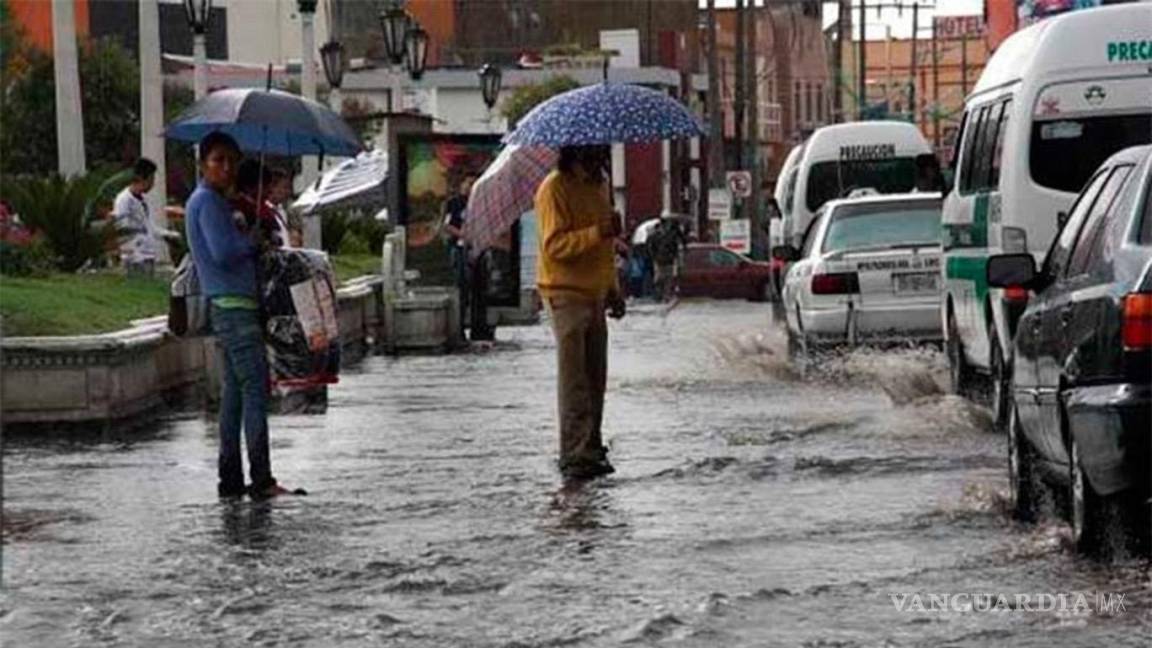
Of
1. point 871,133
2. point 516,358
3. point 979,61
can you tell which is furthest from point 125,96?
point 979,61

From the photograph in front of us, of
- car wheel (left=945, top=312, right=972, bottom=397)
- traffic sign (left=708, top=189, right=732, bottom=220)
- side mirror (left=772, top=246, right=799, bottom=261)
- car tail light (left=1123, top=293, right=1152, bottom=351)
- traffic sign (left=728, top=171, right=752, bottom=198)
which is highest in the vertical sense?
car tail light (left=1123, top=293, right=1152, bottom=351)

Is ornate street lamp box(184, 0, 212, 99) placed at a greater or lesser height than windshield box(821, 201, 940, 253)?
greater

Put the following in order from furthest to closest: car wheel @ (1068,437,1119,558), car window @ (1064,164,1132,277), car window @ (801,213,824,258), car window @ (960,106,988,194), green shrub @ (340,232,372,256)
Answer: green shrub @ (340,232,372,256) < car window @ (801,213,824,258) < car window @ (960,106,988,194) < car window @ (1064,164,1132,277) < car wheel @ (1068,437,1119,558)

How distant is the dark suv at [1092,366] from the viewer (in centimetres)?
Answer: 984

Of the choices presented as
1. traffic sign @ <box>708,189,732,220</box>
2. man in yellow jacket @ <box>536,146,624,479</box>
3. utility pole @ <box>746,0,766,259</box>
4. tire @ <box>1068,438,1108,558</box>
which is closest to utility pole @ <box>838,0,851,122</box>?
utility pole @ <box>746,0,766,259</box>

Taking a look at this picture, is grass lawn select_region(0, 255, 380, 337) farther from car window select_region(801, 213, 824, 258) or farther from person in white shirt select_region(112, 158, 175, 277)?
car window select_region(801, 213, 824, 258)

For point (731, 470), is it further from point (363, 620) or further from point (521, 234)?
point (521, 234)

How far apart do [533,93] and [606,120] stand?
5573 centimetres

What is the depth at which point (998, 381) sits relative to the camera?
54.1 feet

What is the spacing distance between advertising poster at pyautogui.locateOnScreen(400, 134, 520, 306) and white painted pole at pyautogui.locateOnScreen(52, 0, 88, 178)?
413cm

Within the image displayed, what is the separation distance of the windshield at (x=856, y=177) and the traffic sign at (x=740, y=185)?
3327 cm

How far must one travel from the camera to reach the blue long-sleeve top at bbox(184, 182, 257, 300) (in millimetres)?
13391

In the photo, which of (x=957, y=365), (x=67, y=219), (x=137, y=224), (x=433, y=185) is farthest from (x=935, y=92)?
(x=957, y=365)

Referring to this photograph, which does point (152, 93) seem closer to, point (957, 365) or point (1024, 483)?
point (957, 365)
